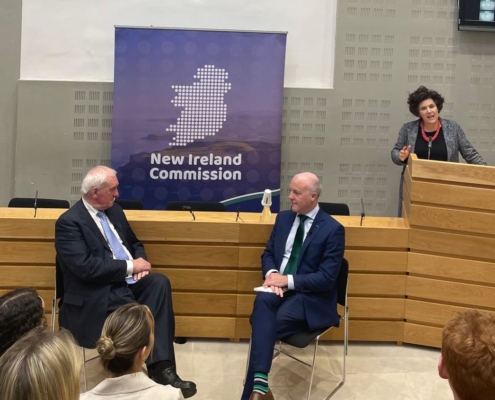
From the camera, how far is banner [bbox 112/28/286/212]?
6.58m

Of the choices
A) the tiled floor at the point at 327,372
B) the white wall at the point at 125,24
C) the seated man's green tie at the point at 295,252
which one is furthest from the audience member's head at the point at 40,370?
the white wall at the point at 125,24

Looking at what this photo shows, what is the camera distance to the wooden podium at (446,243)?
4844mm

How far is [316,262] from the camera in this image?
4590 mm

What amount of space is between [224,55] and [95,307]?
3.13 m

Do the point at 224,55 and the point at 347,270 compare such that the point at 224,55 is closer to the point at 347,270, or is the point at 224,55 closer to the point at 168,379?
the point at 347,270

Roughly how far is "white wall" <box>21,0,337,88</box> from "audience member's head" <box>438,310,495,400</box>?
5263 millimetres

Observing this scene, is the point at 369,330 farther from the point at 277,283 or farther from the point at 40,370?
the point at 40,370

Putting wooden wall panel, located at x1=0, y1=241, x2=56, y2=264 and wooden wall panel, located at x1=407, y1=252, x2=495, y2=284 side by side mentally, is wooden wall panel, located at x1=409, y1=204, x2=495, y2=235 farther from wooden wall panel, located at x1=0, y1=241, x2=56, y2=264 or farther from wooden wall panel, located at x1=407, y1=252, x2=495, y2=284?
wooden wall panel, located at x1=0, y1=241, x2=56, y2=264

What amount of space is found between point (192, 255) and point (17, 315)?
237 cm

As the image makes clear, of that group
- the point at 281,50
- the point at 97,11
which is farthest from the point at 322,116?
the point at 97,11

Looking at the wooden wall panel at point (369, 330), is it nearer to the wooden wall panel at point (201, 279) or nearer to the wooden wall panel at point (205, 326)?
the wooden wall panel at point (205, 326)

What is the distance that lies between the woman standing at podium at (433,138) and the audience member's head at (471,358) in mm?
3749

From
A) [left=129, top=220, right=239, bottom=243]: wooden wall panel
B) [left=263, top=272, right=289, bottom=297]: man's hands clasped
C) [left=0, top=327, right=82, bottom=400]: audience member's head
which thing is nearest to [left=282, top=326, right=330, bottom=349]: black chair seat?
[left=263, top=272, right=289, bottom=297]: man's hands clasped

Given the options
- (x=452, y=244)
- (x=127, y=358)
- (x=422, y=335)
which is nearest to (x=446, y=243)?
(x=452, y=244)
